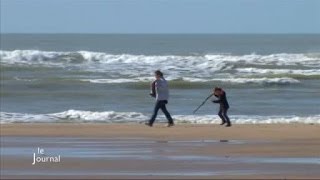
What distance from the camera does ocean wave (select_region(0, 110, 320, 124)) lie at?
1986cm

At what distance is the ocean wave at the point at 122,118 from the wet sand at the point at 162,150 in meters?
1.67

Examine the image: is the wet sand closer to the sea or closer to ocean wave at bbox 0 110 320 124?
ocean wave at bbox 0 110 320 124

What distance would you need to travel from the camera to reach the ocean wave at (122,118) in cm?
1986

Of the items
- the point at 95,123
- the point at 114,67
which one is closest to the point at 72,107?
the point at 95,123

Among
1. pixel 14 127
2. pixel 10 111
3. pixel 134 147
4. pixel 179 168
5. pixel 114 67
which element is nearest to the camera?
pixel 179 168

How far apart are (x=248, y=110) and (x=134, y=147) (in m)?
9.77

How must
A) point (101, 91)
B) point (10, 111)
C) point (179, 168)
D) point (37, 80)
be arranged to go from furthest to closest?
1. point (37, 80)
2. point (101, 91)
3. point (10, 111)
4. point (179, 168)

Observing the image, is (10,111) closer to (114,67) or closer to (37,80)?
(37,80)

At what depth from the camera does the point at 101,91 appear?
2942 centimetres

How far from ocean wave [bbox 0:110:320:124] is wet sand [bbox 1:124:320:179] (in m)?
1.67

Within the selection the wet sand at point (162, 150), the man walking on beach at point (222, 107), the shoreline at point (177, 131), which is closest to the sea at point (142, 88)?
the man walking on beach at point (222, 107)

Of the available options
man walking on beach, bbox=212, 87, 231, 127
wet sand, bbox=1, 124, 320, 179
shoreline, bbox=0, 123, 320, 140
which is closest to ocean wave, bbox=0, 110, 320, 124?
man walking on beach, bbox=212, 87, 231, 127

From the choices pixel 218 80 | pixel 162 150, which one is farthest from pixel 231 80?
pixel 162 150

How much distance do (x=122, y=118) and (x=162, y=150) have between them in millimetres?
7340
